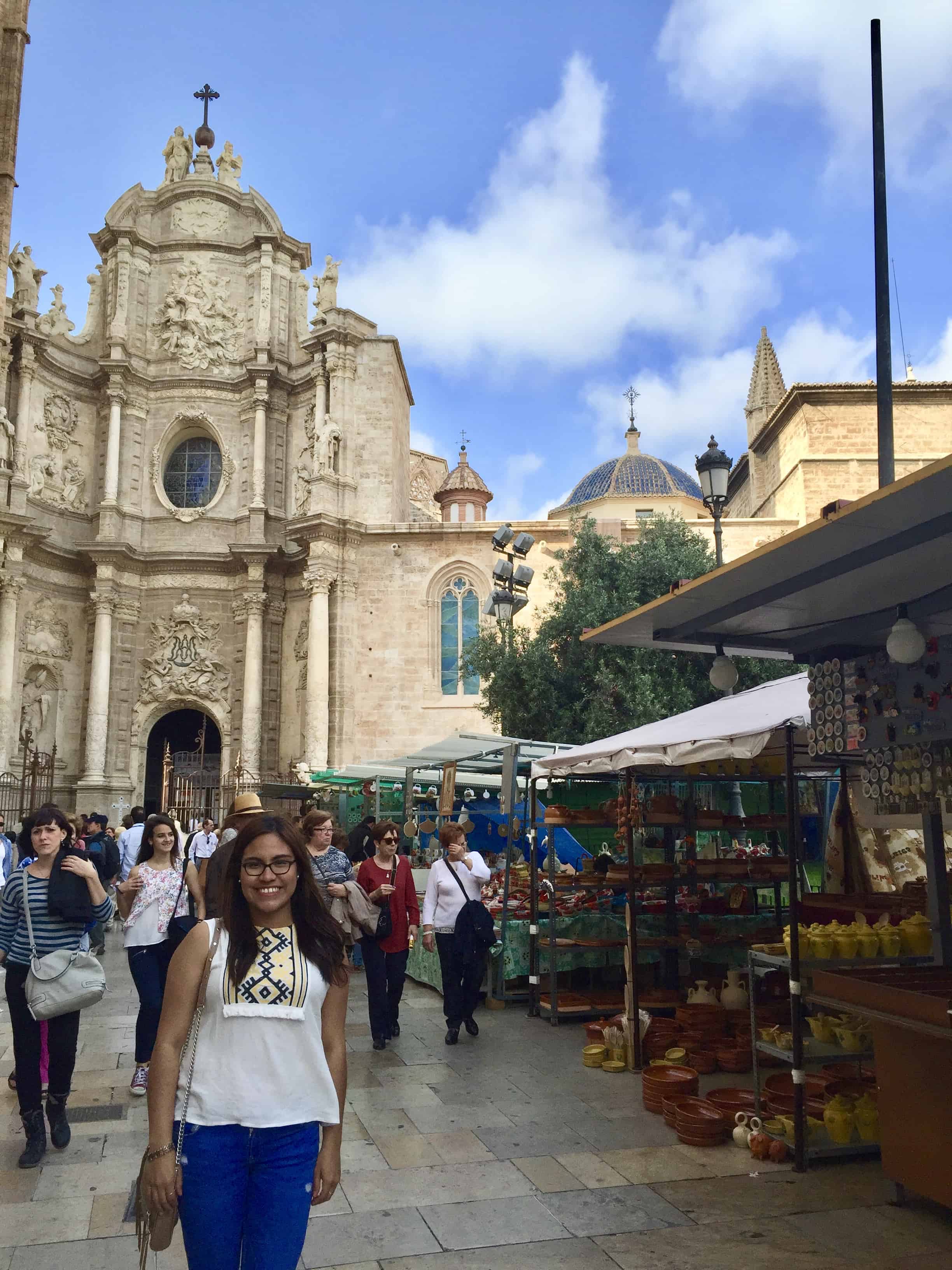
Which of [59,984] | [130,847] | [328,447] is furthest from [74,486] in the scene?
[59,984]

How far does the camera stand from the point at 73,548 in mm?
27312

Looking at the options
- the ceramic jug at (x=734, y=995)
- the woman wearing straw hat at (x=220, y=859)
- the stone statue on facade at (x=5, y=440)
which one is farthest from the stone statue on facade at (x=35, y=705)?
the ceramic jug at (x=734, y=995)

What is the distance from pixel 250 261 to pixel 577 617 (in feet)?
52.0

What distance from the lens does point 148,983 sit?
6.70 meters

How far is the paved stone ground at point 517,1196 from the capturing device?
4.34 m

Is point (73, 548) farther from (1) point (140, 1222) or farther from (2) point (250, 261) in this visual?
(1) point (140, 1222)

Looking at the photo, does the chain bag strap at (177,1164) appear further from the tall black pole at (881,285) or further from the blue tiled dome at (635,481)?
the blue tiled dome at (635,481)

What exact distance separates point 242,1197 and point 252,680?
24721 millimetres

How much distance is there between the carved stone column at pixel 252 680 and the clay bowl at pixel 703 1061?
19969 mm

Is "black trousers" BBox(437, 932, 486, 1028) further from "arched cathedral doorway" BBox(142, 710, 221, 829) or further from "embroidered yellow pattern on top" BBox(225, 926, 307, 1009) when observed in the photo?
"arched cathedral doorway" BBox(142, 710, 221, 829)

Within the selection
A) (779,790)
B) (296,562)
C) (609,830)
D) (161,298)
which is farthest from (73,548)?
(779,790)

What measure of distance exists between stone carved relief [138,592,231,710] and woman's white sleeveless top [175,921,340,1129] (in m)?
25.3

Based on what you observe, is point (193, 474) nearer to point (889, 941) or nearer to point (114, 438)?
point (114, 438)

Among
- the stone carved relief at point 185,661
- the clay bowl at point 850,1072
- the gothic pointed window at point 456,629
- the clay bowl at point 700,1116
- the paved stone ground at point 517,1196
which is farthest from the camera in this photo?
the stone carved relief at point 185,661
